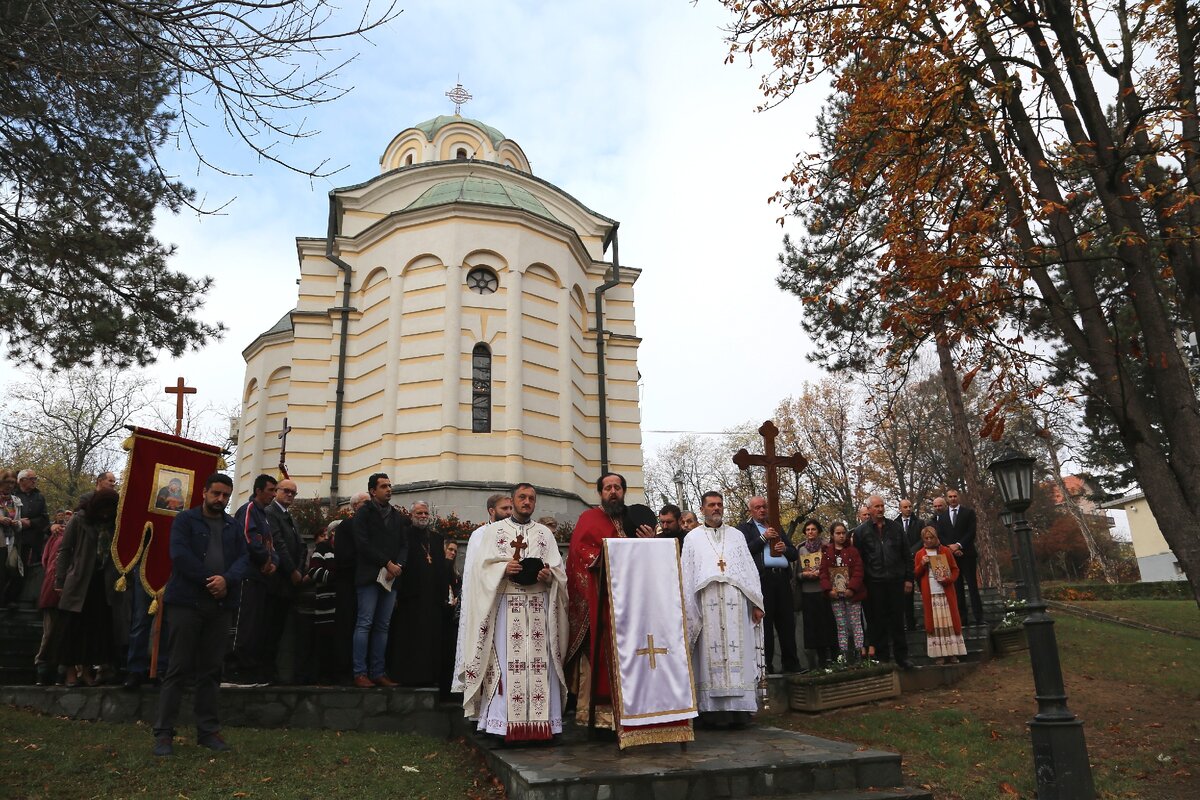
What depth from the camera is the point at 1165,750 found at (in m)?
7.01

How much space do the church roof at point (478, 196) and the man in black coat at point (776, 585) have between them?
13.2 metres

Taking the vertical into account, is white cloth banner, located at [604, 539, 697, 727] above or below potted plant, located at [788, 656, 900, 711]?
above

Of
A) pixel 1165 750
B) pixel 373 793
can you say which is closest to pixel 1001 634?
pixel 1165 750

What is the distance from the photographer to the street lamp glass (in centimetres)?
694

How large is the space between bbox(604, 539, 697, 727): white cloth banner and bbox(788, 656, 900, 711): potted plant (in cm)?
283

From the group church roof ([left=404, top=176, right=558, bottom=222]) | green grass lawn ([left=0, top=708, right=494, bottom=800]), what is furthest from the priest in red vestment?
church roof ([left=404, top=176, right=558, bottom=222])

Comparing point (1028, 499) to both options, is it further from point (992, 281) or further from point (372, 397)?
point (372, 397)

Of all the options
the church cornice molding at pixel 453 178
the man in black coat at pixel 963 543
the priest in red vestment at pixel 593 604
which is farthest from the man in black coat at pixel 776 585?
the church cornice molding at pixel 453 178

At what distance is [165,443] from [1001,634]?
31.8 feet

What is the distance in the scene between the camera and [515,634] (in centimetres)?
640

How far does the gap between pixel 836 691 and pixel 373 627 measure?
4682 millimetres

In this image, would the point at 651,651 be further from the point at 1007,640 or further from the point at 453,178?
the point at 453,178

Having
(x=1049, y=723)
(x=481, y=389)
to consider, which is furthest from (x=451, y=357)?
(x=1049, y=723)

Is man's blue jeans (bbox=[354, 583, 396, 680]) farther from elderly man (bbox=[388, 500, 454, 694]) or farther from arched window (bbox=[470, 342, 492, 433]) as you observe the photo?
arched window (bbox=[470, 342, 492, 433])
